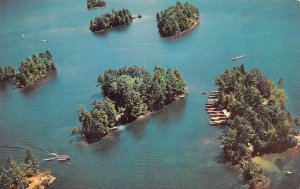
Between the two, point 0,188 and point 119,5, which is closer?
point 0,188

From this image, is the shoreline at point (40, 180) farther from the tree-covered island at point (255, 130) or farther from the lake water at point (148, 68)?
the tree-covered island at point (255, 130)

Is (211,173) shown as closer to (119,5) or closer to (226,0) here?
(226,0)

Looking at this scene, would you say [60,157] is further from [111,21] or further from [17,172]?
[111,21]

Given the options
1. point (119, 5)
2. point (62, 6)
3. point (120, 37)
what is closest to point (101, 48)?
point (120, 37)

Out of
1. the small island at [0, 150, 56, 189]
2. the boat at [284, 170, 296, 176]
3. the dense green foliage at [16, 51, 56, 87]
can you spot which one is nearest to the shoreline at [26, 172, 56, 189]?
the small island at [0, 150, 56, 189]

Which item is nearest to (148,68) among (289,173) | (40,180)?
(40,180)
